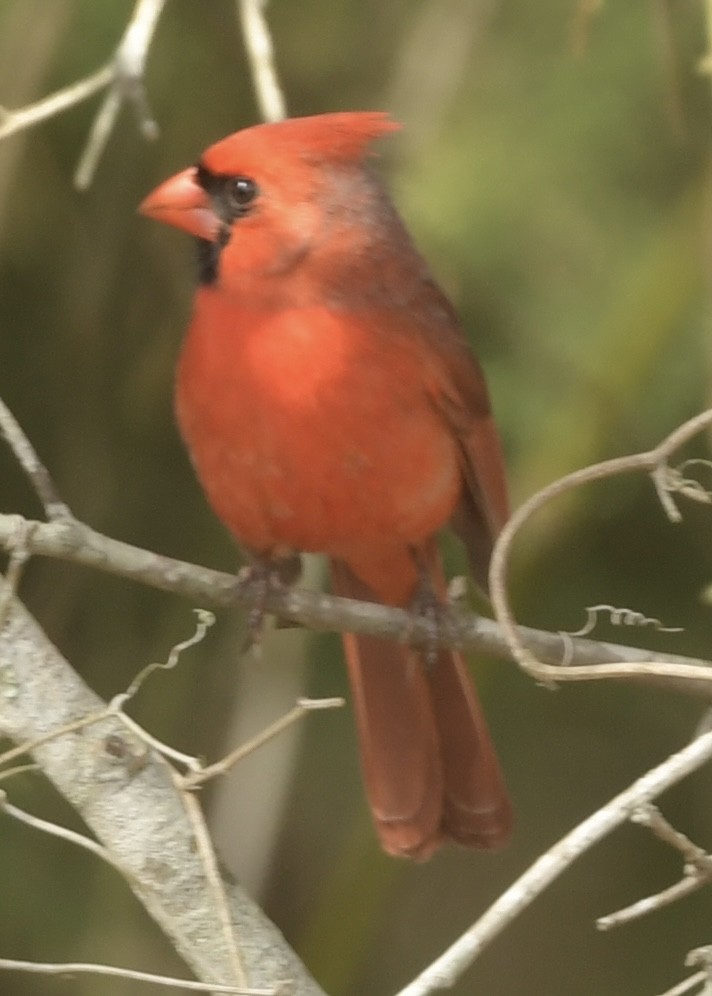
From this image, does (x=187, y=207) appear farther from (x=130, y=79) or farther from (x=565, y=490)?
(x=565, y=490)

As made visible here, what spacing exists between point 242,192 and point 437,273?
528 mm

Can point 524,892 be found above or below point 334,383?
below

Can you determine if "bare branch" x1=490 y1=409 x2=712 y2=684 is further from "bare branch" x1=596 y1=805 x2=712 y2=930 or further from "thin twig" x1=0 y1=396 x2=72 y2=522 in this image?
"thin twig" x1=0 y1=396 x2=72 y2=522

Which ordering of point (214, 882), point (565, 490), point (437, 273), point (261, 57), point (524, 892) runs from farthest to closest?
1. point (437, 273)
2. point (261, 57)
3. point (214, 882)
4. point (565, 490)
5. point (524, 892)

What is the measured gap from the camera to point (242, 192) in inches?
72.8

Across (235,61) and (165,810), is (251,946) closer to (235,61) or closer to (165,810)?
(165,810)

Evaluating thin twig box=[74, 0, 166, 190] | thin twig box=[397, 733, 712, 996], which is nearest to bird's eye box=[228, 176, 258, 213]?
thin twig box=[74, 0, 166, 190]

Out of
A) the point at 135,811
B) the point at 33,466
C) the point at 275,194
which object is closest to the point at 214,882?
the point at 135,811

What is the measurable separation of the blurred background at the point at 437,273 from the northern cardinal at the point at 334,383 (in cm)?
33

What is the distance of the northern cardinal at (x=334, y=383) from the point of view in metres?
1.76

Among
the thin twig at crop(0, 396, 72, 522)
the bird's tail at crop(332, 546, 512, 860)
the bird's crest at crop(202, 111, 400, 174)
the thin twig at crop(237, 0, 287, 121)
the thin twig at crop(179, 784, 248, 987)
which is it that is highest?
the thin twig at crop(237, 0, 287, 121)

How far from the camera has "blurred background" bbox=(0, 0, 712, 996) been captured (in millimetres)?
2287

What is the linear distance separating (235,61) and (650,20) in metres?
0.61

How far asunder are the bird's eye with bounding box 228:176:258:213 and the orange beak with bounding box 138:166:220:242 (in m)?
0.03
